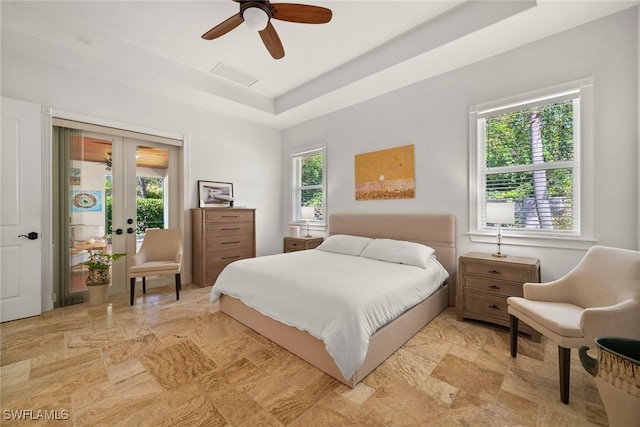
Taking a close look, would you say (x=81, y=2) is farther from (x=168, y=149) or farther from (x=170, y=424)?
(x=170, y=424)

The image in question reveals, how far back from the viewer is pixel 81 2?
7.95 feet

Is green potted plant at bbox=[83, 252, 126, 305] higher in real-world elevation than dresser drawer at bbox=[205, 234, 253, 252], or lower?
lower

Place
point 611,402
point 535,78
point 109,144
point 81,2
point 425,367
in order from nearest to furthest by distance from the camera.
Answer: point 611,402
point 425,367
point 81,2
point 535,78
point 109,144

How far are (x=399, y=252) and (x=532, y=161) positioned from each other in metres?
1.69

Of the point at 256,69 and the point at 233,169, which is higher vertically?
the point at 256,69

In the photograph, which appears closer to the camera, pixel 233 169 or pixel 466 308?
pixel 466 308

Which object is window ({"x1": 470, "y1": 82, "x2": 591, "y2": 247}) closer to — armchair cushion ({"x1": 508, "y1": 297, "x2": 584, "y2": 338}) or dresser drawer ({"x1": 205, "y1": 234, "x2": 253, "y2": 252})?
armchair cushion ({"x1": 508, "y1": 297, "x2": 584, "y2": 338})

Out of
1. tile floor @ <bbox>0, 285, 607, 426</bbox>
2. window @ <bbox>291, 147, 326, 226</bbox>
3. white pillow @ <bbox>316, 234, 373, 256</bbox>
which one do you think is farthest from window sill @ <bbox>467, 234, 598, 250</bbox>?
window @ <bbox>291, 147, 326, 226</bbox>

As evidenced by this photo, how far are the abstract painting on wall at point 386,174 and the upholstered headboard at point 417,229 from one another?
33 centimetres

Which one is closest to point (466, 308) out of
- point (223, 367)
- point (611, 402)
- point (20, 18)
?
point (611, 402)

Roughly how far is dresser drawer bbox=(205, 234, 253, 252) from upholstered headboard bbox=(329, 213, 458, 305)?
64.9 inches

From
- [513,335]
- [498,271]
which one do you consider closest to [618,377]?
[513,335]

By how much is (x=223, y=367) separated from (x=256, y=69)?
3.58m

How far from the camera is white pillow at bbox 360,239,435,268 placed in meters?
2.78
